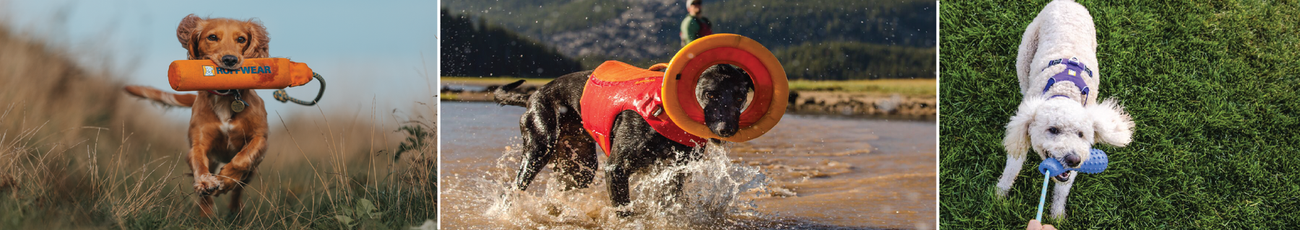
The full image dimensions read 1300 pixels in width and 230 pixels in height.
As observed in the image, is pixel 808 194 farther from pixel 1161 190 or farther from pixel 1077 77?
pixel 1161 190

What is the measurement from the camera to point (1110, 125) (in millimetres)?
2215

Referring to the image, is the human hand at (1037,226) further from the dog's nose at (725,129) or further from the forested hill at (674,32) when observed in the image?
the dog's nose at (725,129)

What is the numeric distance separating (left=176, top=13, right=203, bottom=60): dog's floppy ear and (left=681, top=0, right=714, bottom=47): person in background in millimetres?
1529

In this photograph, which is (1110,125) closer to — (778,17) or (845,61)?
(845,61)

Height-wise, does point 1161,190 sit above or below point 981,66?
below

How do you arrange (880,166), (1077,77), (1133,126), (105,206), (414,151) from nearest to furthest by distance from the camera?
(105,206)
(414,151)
(1077,77)
(1133,126)
(880,166)

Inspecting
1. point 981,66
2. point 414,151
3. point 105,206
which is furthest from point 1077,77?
point 105,206

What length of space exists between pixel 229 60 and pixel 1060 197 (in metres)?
2.82

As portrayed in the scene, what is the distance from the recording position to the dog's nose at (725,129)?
1696 mm

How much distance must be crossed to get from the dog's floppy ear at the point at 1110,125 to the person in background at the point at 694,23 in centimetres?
131

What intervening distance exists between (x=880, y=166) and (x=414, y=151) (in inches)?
72.8

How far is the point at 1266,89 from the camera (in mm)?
2604

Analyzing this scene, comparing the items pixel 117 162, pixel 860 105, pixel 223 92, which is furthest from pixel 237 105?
pixel 860 105

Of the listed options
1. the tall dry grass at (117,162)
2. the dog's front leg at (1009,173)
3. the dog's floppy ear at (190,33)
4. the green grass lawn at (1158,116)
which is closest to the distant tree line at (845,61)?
the green grass lawn at (1158,116)
